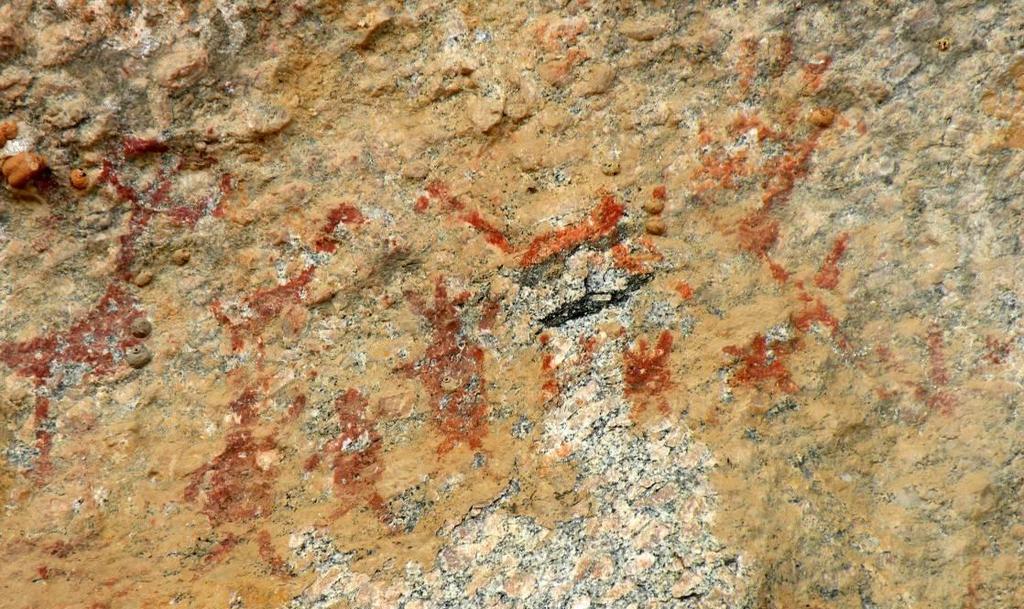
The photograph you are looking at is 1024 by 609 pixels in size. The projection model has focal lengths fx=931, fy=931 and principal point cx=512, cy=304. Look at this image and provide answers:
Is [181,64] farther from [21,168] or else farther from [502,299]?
[502,299]

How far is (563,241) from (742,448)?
0.65m

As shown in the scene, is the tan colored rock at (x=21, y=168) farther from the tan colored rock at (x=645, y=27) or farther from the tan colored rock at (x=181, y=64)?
the tan colored rock at (x=645, y=27)

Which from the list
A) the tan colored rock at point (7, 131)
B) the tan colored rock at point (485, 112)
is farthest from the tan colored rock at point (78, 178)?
the tan colored rock at point (485, 112)

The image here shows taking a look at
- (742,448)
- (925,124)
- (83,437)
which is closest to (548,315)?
(742,448)

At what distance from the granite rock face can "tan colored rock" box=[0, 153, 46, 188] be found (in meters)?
0.01

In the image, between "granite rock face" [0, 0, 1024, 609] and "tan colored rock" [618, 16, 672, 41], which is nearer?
"granite rock face" [0, 0, 1024, 609]

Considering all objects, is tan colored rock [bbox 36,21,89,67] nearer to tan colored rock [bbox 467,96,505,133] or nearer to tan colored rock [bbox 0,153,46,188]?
tan colored rock [bbox 0,153,46,188]

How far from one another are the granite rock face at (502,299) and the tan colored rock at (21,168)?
0.04 feet

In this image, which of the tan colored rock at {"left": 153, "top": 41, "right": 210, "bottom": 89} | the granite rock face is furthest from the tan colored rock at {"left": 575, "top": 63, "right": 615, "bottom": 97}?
the tan colored rock at {"left": 153, "top": 41, "right": 210, "bottom": 89}

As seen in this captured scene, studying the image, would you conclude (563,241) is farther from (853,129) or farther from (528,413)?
(853,129)

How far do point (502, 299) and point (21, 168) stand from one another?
3.80 feet

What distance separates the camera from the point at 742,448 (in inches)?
83.1

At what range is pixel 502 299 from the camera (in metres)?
2.29

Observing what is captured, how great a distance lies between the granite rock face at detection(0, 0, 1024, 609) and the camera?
2.12 m
